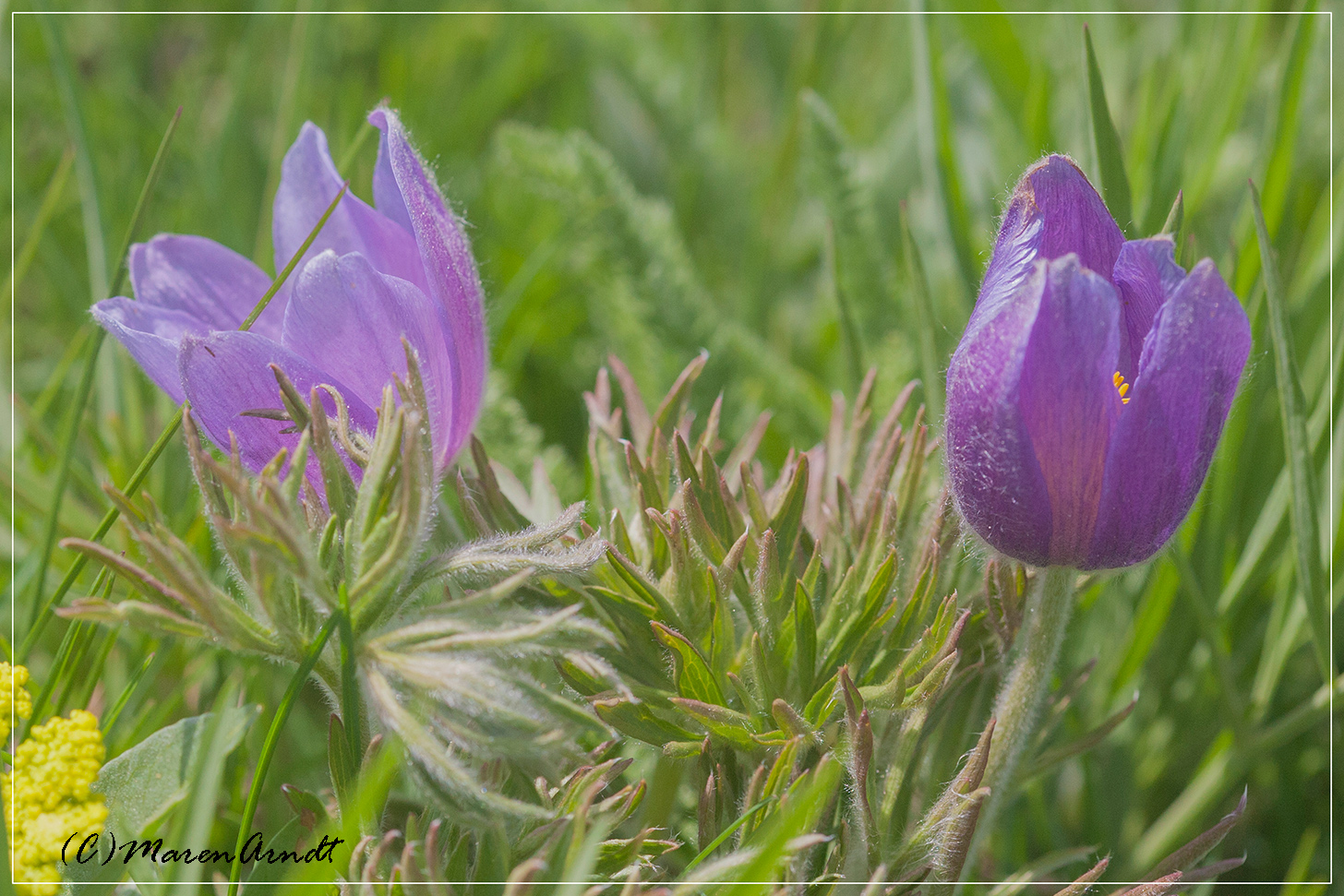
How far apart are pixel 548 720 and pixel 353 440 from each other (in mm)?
318

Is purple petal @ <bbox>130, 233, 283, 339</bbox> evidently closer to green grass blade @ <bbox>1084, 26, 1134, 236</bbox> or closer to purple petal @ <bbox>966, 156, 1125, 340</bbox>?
purple petal @ <bbox>966, 156, 1125, 340</bbox>

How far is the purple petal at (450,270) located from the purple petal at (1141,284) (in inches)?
22.5

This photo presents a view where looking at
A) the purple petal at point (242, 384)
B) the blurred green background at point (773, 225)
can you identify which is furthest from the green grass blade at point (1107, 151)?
the purple petal at point (242, 384)

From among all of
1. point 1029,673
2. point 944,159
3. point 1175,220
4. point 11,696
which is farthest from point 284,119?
point 1029,673

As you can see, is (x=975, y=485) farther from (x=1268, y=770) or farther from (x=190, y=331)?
(x=1268, y=770)

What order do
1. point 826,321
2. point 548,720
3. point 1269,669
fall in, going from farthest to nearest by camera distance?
point 826,321 < point 1269,669 < point 548,720

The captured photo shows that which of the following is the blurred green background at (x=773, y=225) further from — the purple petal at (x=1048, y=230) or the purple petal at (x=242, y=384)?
the purple petal at (x=1048, y=230)

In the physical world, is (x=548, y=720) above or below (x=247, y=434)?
below

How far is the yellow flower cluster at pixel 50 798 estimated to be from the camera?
87 centimetres

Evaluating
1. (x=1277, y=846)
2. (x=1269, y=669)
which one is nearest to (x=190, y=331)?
(x=1269, y=669)

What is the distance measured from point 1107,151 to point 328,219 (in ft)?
2.94

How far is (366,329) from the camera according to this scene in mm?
972

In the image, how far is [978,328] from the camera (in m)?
0.84

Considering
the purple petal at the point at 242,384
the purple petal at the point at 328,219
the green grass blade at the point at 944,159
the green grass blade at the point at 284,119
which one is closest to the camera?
the purple petal at the point at 242,384
